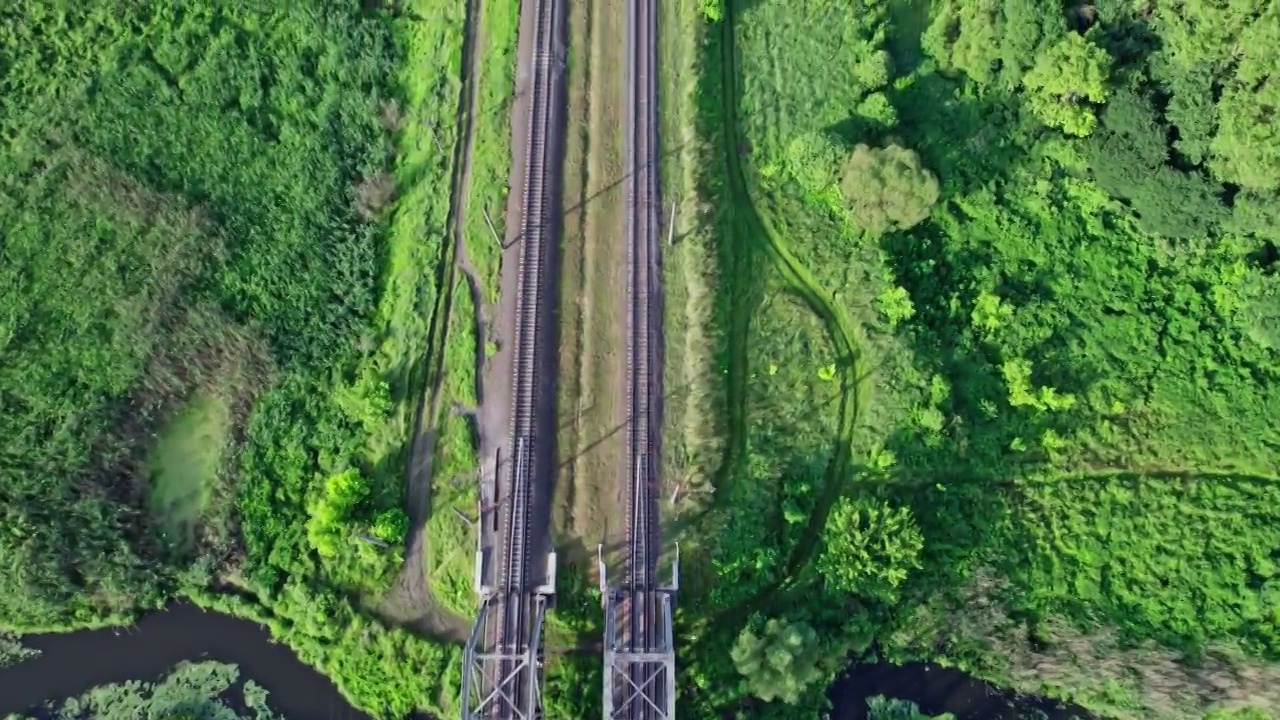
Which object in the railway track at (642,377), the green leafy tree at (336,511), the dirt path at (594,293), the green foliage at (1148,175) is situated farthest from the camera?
the green foliage at (1148,175)

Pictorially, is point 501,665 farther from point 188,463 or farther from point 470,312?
point 188,463

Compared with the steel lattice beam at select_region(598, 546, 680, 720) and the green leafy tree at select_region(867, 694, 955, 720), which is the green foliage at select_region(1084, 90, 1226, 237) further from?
the steel lattice beam at select_region(598, 546, 680, 720)

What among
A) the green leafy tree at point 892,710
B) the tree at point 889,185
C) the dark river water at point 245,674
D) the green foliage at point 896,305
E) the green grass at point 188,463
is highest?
the tree at point 889,185

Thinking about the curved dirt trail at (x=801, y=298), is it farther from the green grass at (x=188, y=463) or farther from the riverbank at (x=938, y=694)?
the green grass at (x=188, y=463)

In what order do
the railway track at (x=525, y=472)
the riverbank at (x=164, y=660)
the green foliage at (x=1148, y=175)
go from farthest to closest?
the green foliage at (x=1148, y=175) < the riverbank at (x=164, y=660) < the railway track at (x=525, y=472)

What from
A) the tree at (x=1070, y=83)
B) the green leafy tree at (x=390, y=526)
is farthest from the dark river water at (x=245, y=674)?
the tree at (x=1070, y=83)

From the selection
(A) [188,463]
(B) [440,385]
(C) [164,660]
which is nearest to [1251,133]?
(B) [440,385]

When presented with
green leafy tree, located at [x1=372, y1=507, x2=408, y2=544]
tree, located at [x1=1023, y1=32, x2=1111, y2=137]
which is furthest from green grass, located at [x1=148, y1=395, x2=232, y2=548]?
tree, located at [x1=1023, y1=32, x2=1111, y2=137]
